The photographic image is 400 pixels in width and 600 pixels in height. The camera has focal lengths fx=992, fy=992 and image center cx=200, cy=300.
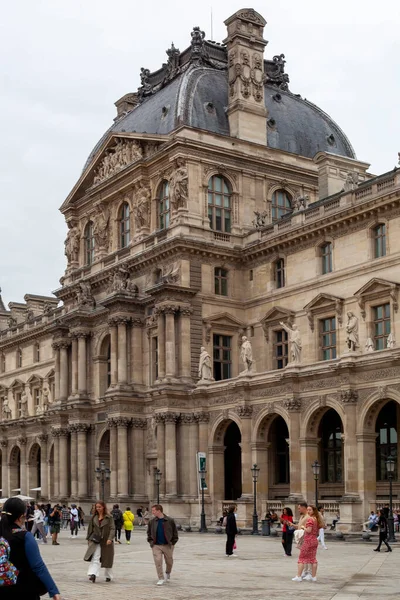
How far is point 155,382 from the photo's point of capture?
2295 inches

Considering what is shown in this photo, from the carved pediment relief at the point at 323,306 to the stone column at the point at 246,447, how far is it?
20.7ft

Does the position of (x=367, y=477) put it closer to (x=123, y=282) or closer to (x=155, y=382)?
(x=155, y=382)

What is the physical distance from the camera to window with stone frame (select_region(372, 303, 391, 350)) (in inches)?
2000

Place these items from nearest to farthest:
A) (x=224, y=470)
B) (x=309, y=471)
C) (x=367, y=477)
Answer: (x=367, y=477) → (x=309, y=471) → (x=224, y=470)

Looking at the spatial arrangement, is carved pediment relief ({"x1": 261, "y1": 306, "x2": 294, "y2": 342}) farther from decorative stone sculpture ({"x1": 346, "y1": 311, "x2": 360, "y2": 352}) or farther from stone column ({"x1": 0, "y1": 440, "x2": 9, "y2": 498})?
stone column ({"x1": 0, "y1": 440, "x2": 9, "y2": 498})

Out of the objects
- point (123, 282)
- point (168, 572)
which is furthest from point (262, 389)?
point (168, 572)

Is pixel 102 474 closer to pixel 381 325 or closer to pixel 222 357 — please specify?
pixel 222 357

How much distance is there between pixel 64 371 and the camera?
69.3 metres

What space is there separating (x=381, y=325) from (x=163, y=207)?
58.3 feet

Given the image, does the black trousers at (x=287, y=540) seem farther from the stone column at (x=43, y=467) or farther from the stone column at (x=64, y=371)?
the stone column at (x=43, y=467)

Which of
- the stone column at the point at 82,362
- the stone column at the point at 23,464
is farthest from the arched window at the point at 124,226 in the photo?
the stone column at the point at 23,464

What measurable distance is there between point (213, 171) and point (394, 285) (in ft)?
53.7

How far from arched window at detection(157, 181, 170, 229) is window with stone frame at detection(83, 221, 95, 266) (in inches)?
348

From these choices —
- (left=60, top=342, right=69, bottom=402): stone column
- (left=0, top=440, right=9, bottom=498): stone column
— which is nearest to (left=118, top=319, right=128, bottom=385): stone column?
(left=60, top=342, right=69, bottom=402): stone column
